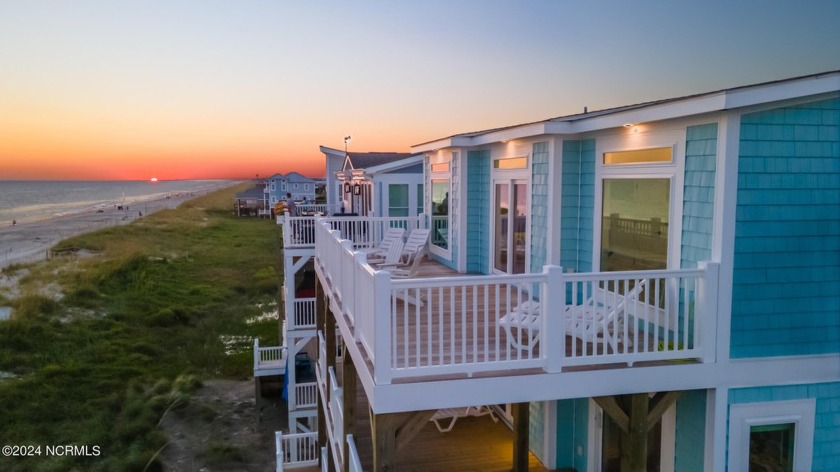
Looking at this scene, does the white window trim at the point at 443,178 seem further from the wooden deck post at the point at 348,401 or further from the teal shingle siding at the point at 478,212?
the wooden deck post at the point at 348,401

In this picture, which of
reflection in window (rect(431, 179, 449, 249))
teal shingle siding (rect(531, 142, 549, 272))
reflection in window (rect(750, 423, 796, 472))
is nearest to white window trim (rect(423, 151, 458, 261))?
reflection in window (rect(431, 179, 449, 249))

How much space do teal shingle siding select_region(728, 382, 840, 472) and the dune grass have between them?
14854 millimetres

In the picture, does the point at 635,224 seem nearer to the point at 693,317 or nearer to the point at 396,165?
the point at 693,317

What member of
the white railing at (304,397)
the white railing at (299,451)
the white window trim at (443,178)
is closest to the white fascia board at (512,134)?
the white window trim at (443,178)

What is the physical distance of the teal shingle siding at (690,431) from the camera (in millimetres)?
5082

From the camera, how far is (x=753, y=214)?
15.6 feet

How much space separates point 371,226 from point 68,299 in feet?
80.6

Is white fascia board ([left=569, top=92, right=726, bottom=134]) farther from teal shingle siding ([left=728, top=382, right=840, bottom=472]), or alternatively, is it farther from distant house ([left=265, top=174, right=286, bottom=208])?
distant house ([left=265, top=174, right=286, bottom=208])

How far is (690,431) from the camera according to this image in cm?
523

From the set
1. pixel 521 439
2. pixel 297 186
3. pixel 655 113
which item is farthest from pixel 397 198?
pixel 297 186

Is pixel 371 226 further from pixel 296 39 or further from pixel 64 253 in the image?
pixel 64 253

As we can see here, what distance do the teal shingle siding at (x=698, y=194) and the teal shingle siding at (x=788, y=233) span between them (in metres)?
0.22

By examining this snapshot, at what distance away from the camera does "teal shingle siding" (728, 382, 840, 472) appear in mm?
5055

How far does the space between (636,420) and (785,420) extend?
4.67 feet
